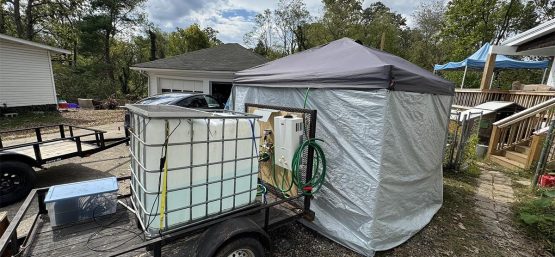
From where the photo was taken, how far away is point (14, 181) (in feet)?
12.0

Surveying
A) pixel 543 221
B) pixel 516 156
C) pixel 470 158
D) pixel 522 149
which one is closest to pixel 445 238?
pixel 543 221

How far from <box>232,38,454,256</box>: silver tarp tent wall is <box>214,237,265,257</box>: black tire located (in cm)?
113

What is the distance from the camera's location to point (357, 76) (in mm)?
2729

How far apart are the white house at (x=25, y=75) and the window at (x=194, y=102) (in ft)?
30.7

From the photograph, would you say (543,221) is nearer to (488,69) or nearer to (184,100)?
(184,100)

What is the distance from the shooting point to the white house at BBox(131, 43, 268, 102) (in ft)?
37.0

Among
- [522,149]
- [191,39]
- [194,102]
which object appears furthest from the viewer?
[191,39]

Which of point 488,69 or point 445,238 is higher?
point 488,69

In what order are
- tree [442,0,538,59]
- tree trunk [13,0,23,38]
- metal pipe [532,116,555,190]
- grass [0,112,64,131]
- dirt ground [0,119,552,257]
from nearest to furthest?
dirt ground [0,119,552,257]
metal pipe [532,116,555,190]
grass [0,112,64,131]
tree trunk [13,0,23,38]
tree [442,0,538,59]

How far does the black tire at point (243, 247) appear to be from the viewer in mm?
2055

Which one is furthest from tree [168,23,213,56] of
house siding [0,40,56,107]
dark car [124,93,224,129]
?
dark car [124,93,224,129]

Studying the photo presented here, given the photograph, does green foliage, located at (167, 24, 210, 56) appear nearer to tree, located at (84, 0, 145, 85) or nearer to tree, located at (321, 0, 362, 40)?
tree, located at (84, 0, 145, 85)

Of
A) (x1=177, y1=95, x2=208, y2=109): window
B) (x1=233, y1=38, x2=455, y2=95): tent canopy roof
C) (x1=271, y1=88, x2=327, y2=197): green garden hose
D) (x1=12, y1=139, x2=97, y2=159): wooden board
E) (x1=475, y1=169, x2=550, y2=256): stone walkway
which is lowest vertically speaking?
(x1=475, y1=169, x2=550, y2=256): stone walkway

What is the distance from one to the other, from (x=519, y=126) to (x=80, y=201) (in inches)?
366
